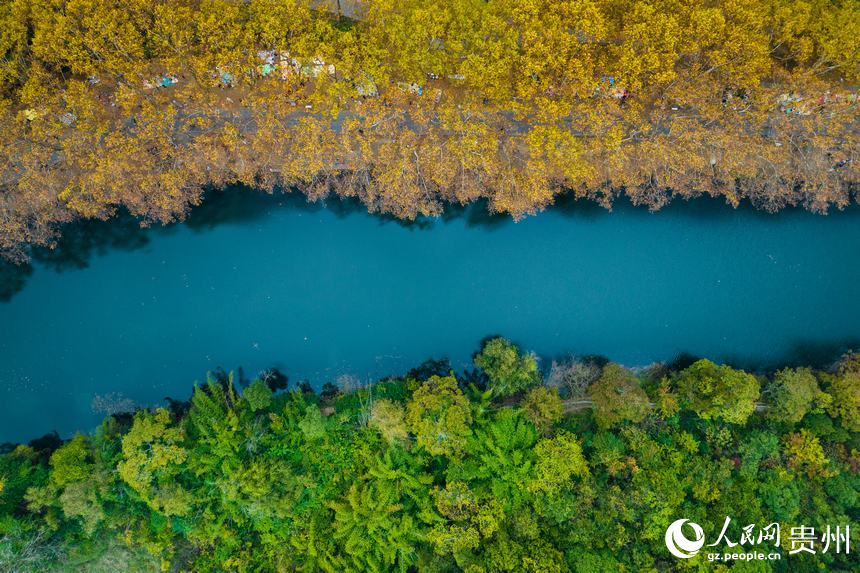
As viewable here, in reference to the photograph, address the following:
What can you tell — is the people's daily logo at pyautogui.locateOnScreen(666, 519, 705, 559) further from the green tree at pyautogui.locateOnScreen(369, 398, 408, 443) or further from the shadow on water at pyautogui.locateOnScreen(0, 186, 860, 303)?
the shadow on water at pyautogui.locateOnScreen(0, 186, 860, 303)

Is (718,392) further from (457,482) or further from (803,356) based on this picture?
(457,482)

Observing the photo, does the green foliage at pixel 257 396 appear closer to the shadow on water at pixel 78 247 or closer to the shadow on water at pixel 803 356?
the shadow on water at pixel 78 247

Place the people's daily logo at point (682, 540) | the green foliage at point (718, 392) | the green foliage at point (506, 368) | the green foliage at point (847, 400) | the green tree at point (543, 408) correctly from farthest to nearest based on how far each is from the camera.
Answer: the green foliage at point (506, 368) < the green foliage at point (847, 400) < the green tree at point (543, 408) < the people's daily logo at point (682, 540) < the green foliage at point (718, 392)

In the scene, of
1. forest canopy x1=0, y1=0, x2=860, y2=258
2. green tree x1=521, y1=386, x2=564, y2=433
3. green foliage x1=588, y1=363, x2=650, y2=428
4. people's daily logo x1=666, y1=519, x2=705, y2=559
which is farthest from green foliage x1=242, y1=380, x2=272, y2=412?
people's daily logo x1=666, y1=519, x2=705, y2=559

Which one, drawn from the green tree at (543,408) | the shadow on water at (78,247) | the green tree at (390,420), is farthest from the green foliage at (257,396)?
the green tree at (543,408)

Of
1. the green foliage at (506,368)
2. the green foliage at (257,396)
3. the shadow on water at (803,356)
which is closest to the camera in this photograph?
the green foliage at (257,396)

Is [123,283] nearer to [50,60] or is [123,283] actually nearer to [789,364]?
[50,60]
